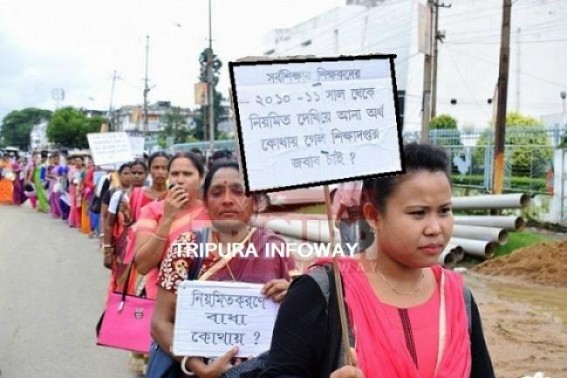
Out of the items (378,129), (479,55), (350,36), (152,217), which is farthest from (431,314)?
(350,36)

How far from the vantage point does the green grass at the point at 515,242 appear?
13914 mm

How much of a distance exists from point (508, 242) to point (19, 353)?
30.8 feet

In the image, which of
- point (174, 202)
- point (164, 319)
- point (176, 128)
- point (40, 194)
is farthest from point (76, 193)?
point (176, 128)

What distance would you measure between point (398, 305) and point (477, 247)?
1126 cm

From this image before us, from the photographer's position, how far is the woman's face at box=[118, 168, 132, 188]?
29.3 ft

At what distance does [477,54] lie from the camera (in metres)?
47.9

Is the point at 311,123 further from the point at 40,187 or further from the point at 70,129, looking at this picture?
the point at 70,129

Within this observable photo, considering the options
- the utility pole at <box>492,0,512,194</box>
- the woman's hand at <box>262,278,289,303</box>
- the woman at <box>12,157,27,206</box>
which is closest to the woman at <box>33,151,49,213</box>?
the woman at <box>12,157,27,206</box>

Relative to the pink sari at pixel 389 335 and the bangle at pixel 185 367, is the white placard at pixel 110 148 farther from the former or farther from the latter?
the pink sari at pixel 389 335

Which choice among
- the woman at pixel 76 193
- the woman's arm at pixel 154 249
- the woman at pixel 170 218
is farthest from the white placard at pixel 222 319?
the woman at pixel 76 193

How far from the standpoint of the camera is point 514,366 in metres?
6.94

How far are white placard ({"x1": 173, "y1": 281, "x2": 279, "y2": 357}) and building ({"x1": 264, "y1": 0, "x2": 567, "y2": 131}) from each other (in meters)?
38.2

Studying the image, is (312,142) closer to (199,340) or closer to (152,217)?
(199,340)

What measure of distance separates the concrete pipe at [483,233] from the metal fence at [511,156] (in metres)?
2.99
